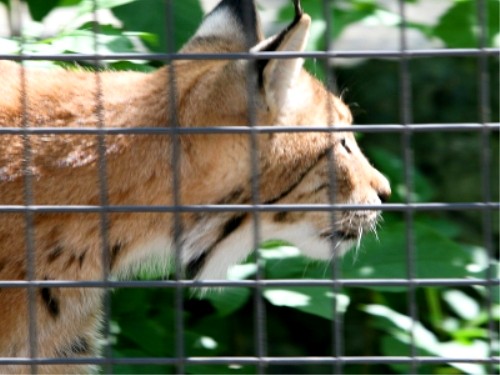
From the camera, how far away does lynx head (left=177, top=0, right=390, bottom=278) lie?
298cm

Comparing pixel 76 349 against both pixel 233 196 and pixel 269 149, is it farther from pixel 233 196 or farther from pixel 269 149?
pixel 269 149

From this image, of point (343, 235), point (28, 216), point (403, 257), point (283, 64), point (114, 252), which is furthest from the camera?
point (403, 257)

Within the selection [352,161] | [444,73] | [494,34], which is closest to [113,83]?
[352,161]

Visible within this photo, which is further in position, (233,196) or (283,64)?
(233,196)

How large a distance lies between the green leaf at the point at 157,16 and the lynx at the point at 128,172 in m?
0.32

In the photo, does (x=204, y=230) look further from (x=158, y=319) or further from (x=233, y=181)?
(x=158, y=319)

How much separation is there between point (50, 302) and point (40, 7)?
116 centimetres

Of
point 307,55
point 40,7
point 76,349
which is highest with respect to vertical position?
point 40,7

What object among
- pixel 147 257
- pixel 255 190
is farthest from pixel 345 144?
pixel 255 190

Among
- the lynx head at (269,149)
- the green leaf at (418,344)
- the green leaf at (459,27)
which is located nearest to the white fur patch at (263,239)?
the lynx head at (269,149)

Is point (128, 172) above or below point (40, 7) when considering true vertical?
below

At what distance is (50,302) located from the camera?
2998 mm

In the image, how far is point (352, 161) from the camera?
3379 mm

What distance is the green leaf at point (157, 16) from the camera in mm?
3473
